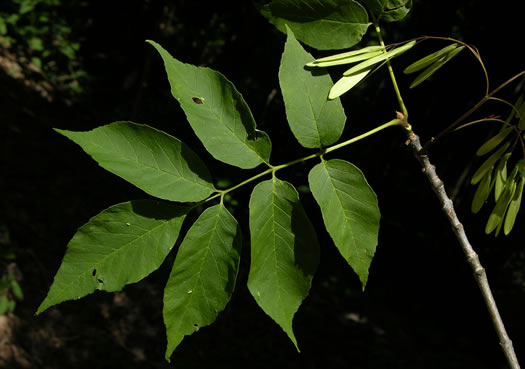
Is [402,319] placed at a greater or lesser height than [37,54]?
lesser

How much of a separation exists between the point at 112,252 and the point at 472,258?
72 cm

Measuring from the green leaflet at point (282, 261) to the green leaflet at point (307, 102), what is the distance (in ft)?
0.54

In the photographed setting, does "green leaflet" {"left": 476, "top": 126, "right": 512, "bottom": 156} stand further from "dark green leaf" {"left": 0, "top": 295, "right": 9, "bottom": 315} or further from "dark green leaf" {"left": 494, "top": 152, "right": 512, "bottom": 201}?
"dark green leaf" {"left": 0, "top": 295, "right": 9, "bottom": 315}

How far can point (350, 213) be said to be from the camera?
0.98 meters

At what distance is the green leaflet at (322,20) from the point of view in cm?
107

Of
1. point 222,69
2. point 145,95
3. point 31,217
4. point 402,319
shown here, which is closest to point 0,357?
point 31,217

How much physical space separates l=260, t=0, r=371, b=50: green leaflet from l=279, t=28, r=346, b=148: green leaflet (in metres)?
0.08

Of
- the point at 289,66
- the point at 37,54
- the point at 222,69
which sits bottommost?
the point at 37,54

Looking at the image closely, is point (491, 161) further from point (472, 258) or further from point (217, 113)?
point (217, 113)

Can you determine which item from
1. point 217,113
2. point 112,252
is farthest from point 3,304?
point 217,113

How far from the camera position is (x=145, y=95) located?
662cm

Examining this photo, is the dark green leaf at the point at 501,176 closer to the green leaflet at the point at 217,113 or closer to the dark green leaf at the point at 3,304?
the green leaflet at the point at 217,113

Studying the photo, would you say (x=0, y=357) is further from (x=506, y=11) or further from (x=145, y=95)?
(x=506, y=11)

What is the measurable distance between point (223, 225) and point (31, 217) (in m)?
4.95
